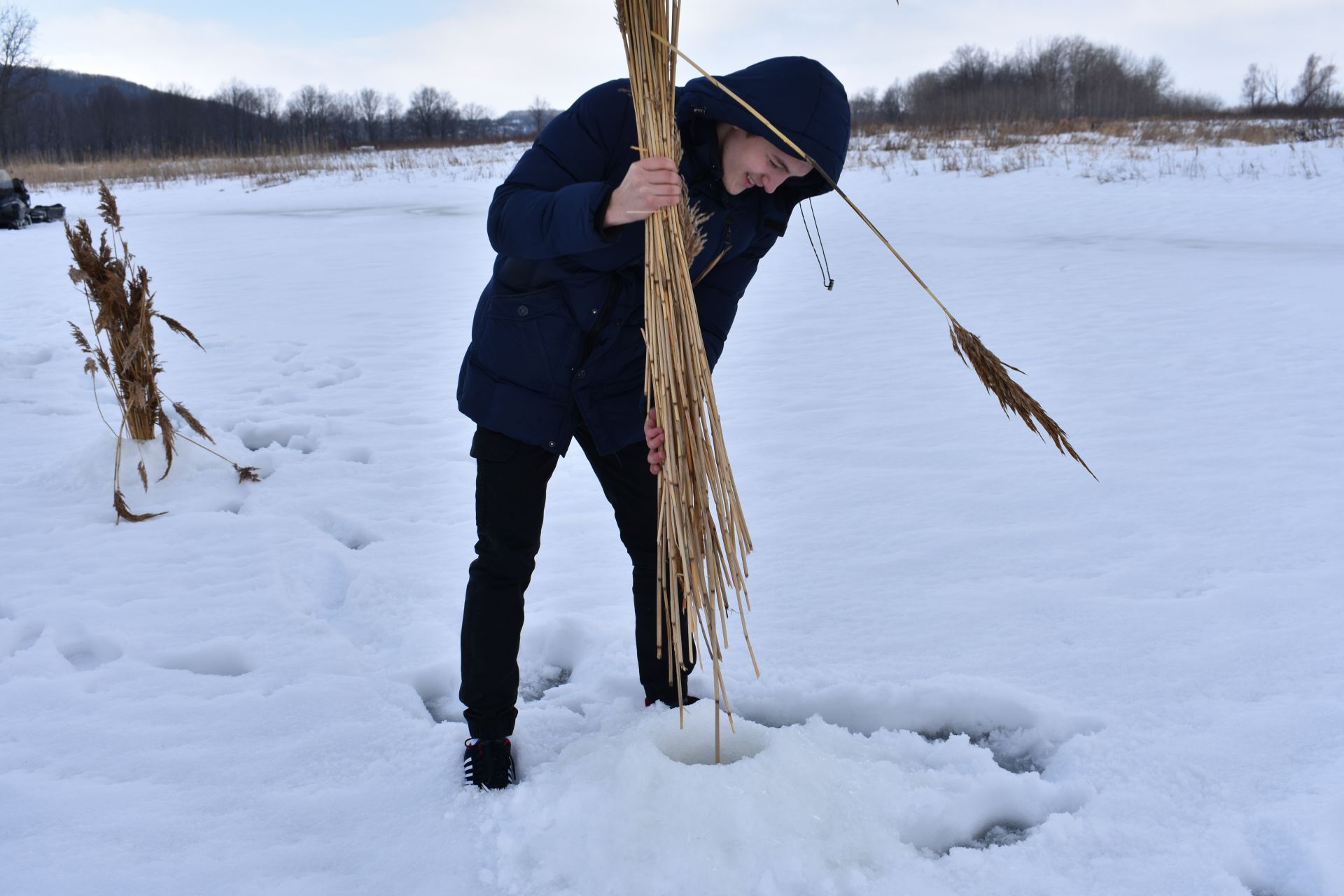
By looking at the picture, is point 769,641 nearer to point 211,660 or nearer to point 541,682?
point 541,682

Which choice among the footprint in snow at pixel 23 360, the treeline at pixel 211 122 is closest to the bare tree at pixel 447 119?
the treeline at pixel 211 122

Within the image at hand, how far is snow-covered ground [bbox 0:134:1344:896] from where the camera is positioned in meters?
1.37

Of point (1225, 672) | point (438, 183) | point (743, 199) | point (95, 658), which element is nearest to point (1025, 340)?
point (1225, 672)

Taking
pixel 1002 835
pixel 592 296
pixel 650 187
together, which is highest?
pixel 650 187

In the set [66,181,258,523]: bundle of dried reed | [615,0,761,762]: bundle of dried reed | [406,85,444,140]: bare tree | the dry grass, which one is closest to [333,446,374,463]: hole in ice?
[66,181,258,523]: bundle of dried reed

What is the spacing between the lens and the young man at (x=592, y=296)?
4.19 ft

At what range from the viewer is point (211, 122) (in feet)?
142

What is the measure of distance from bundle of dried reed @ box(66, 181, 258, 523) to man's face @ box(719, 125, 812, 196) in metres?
2.02

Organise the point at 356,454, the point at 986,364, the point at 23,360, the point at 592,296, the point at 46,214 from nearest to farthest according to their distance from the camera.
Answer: the point at 986,364
the point at 592,296
the point at 356,454
the point at 23,360
the point at 46,214

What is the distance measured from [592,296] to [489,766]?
833 mm

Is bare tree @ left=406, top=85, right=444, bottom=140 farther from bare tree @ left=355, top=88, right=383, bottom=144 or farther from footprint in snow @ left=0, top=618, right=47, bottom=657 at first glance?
footprint in snow @ left=0, top=618, right=47, bottom=657

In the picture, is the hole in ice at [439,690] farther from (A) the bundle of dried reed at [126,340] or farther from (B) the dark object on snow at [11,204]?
(B) the dark object on snow at [11,204]

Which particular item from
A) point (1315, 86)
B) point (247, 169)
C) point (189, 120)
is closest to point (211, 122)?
point (189, 120)

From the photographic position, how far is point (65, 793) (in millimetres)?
1485
